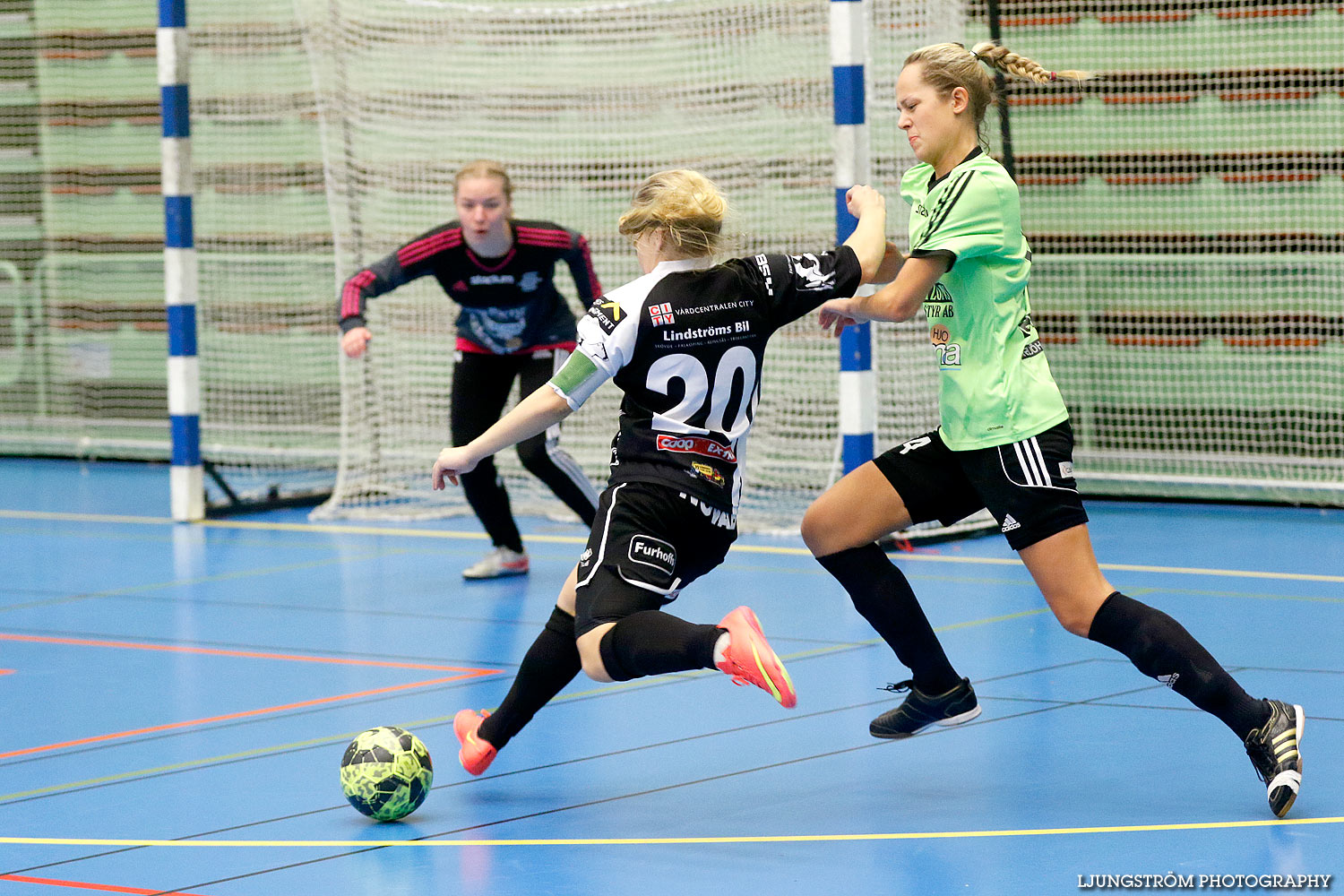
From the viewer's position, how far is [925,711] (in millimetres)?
4402

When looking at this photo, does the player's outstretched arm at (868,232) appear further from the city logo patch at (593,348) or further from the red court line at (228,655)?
the red court line at (228,655)

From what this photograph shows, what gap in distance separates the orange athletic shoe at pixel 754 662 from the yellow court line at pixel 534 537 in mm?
4430

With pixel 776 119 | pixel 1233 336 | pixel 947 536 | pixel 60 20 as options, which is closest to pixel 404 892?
pixel 947 536

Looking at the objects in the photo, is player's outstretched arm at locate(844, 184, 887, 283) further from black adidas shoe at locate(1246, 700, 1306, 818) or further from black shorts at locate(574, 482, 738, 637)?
black adidas shoe at locate(1246, 700, 1306, 818)

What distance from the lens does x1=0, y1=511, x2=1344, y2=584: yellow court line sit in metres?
7.52

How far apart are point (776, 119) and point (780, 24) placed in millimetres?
508

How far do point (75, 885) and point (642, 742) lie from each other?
168 centimetres

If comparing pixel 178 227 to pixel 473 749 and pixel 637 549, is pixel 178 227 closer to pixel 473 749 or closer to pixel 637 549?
pixel 473 749

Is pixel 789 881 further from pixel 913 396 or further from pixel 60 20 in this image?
pixel 60 20

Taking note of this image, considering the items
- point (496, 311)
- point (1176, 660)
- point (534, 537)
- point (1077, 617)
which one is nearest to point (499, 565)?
point (496, 311)

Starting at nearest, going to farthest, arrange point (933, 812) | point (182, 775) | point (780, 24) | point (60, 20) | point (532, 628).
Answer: point (933, 812) < point (182, 775) < point (532, 628) < point (780, 24) < point (60, 20)

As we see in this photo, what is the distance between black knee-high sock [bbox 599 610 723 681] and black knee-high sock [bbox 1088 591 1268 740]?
0.98 m

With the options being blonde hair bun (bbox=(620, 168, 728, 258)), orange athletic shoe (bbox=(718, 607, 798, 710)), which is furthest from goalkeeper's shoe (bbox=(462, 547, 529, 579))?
orange athletic shoe (bbox=(718, 607, 798, 710))

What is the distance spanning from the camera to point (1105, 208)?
10.3 meters
